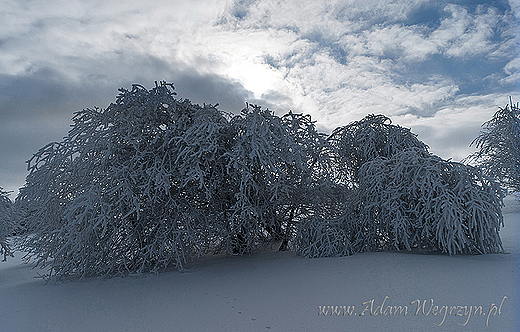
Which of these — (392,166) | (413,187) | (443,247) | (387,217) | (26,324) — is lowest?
(26,324)

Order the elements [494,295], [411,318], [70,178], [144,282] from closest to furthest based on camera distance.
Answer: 1. [411,318]
2. [494,295]
3. [144,282]
4. [70,178]

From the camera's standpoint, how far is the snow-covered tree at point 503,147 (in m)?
9.40

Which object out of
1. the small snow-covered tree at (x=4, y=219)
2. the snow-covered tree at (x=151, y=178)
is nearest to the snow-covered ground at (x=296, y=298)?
the snow-covered tree at (x=151, y=178)

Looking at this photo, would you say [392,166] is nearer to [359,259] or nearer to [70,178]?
[359,259]

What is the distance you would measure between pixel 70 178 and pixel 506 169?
11.1m

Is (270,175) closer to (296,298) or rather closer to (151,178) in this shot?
(151,178)

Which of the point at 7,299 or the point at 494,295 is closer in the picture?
the point at 494,295

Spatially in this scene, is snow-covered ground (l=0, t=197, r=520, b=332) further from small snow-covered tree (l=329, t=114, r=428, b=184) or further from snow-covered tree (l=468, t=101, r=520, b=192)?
snow-covered tree (l=468, t=101, r=520, b=192)

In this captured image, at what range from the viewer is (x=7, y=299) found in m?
5.05

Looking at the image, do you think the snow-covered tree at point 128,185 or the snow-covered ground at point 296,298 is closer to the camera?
the snow-covered ground at point 296,298

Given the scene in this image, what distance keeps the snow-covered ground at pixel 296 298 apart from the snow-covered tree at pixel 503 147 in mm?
5154

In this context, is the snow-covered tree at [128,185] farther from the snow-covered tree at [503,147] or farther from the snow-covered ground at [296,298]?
the snow-covered tree at [503,147]

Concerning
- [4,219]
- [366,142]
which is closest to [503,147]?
[366,142]

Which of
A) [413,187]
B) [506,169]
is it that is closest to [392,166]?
[413,187]
